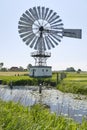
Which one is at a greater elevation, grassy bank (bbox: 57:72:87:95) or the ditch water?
the ditch water

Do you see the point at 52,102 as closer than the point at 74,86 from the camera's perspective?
Yes

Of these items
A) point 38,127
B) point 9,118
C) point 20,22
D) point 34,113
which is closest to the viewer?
point 38,127

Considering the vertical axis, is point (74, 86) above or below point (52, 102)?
below

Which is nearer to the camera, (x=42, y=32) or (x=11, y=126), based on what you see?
(x=11, y=126)

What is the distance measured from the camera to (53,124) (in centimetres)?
691

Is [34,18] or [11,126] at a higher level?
[34,18]

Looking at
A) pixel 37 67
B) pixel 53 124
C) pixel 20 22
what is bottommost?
pixel 37 67

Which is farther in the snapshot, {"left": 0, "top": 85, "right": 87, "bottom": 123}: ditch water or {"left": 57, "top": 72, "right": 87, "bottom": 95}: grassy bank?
{"left": 57, "top": 72, "right": 87, "bottom": 95}: grassy bank

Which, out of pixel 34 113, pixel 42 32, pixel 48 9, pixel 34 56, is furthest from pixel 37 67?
pixel 34 113

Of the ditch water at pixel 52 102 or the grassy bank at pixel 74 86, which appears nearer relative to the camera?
the ditch water at pixel 52 102

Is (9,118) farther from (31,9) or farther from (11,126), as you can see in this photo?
(31,9)

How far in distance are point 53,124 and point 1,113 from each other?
105cm

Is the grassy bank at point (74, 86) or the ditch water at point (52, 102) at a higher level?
the ditch water at point (52, 102)

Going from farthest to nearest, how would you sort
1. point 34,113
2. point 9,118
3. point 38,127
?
point 34,113 → point 9,118 → point 38,127
